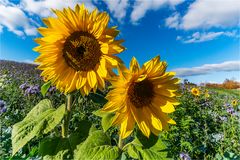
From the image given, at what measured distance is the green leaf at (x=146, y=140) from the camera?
1.60 m

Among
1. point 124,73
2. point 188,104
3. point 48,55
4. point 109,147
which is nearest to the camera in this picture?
point 124,73

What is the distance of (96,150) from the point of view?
62.6 inches

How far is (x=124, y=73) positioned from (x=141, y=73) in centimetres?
11

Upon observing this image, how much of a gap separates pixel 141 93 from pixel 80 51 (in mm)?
405

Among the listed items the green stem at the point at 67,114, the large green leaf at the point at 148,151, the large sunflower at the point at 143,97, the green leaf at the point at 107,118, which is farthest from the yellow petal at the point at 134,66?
the green stem at the point at 67,114

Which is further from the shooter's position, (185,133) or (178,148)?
(185,133)

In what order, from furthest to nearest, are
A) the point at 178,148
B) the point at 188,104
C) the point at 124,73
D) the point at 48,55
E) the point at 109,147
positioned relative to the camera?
1. the point at 188,104
2. the point at 178,148
3. the point at 48,55
4. the point at 109,147
5. the point at 124,73

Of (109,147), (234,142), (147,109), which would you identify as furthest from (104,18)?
(234,142)

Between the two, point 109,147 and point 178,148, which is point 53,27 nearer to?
point 109,147

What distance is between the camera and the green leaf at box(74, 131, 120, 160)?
1562mm

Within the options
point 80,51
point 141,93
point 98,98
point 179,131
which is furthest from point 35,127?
point 179,131

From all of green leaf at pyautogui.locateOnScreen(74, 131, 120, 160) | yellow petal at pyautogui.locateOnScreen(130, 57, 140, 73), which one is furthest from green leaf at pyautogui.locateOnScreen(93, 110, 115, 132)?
yellow petal at pyautogui.locateOnScreen(130, 57, 140, 73)

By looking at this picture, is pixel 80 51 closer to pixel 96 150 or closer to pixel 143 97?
pixel 143 97

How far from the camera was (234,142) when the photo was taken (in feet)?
12.7
